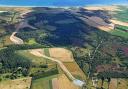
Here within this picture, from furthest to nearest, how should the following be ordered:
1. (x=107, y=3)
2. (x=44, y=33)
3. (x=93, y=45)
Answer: (x=107, y=3) → (x=44, y=33) → (x=93, y=45)

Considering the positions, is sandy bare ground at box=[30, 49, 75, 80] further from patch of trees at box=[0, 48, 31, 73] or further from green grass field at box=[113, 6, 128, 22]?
green grass field at box=[113, 6, 128, 22]

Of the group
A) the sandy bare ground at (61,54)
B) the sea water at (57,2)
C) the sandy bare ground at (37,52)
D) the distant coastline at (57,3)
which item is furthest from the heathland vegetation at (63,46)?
the sea water at (57,2)

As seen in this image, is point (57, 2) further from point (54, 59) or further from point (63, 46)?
point (54, 59)

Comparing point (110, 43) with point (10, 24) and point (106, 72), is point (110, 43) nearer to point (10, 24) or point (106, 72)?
point (106, 72)

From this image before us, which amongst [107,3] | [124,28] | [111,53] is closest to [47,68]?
[111,53]

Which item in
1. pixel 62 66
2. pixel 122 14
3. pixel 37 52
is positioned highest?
pixel 122 14

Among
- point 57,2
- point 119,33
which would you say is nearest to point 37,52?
point 119,33
